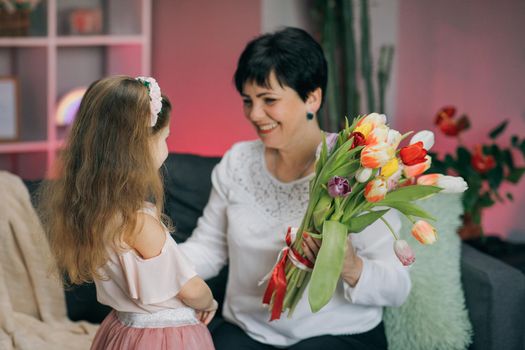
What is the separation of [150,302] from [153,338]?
8 centimetres

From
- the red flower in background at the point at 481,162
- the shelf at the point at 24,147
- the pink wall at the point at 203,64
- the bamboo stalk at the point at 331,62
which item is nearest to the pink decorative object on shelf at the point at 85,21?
the pink wall at the point at 203,64

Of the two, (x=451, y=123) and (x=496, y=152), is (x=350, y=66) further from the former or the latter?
(x=496, y=152)

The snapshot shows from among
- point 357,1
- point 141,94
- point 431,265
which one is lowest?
point 431,265

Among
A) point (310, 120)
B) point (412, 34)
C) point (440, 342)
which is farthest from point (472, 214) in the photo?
point (310, 120)

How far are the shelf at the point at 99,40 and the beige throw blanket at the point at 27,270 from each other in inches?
40.4

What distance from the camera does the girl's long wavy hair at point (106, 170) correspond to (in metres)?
1.79

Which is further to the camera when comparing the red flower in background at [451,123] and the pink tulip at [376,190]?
the red flower in background at [451,123]

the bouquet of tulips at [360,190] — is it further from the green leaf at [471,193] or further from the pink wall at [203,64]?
the pink wall at [203,64]

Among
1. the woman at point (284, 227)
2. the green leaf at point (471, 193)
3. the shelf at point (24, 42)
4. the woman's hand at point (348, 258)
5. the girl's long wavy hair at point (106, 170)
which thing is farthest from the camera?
the shelf at point (24, 42)

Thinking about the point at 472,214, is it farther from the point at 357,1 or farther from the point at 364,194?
the point at 364,194

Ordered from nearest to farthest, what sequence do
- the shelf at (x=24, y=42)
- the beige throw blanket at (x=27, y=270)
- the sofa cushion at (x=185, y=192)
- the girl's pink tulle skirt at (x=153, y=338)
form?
the girl's pink tulle skirt at (x=153, y=338)
the beige throw blanket at (x=27, y=270)
the sofa cushion at (x=185, y=192)
the shelf at (x=24, y=42)

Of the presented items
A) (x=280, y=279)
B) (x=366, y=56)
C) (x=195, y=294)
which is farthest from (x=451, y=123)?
(x=195, y=294)

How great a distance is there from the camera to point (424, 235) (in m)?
1.87

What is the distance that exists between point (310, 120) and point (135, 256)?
28.3 inches
